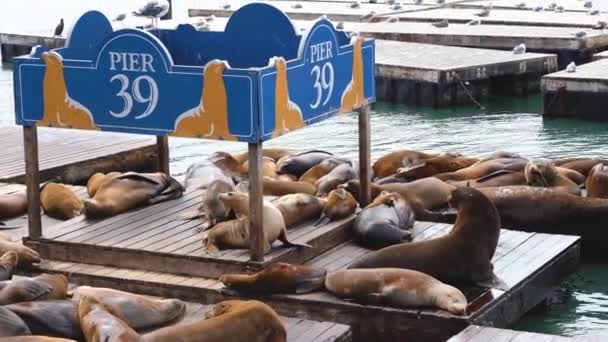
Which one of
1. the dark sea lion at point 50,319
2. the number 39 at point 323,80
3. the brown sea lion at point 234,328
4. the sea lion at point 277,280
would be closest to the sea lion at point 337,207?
the number 39 at point 323,80

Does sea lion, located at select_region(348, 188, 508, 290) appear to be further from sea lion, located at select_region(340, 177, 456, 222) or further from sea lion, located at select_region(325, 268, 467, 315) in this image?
sea lion, located at select_region(340, 177, 456, 222)

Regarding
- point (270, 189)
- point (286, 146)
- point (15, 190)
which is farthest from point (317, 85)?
point (286, 146)

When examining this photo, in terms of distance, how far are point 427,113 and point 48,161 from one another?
21.7 ft

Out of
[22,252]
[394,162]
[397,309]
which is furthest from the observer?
[394,162]

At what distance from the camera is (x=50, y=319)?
547 cm

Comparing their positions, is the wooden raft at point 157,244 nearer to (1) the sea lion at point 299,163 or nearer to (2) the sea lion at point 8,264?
(2) the sea lion at point 8,264

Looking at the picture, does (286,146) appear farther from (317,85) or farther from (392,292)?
(392,292)

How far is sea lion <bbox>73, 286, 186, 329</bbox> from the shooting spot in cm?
566

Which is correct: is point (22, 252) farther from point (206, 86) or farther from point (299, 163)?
point (299, 163)

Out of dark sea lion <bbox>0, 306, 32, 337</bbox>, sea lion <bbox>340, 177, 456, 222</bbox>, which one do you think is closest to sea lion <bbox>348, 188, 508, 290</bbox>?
sea lion <bbox>340, 177, 456, 222</bbox>

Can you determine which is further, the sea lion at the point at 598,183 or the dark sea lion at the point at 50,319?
the sea lion at the point at 598,183

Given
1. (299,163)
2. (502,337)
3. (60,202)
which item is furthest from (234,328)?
(299,163)

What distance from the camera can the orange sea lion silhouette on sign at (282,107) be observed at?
6645mm

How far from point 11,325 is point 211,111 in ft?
5.99
